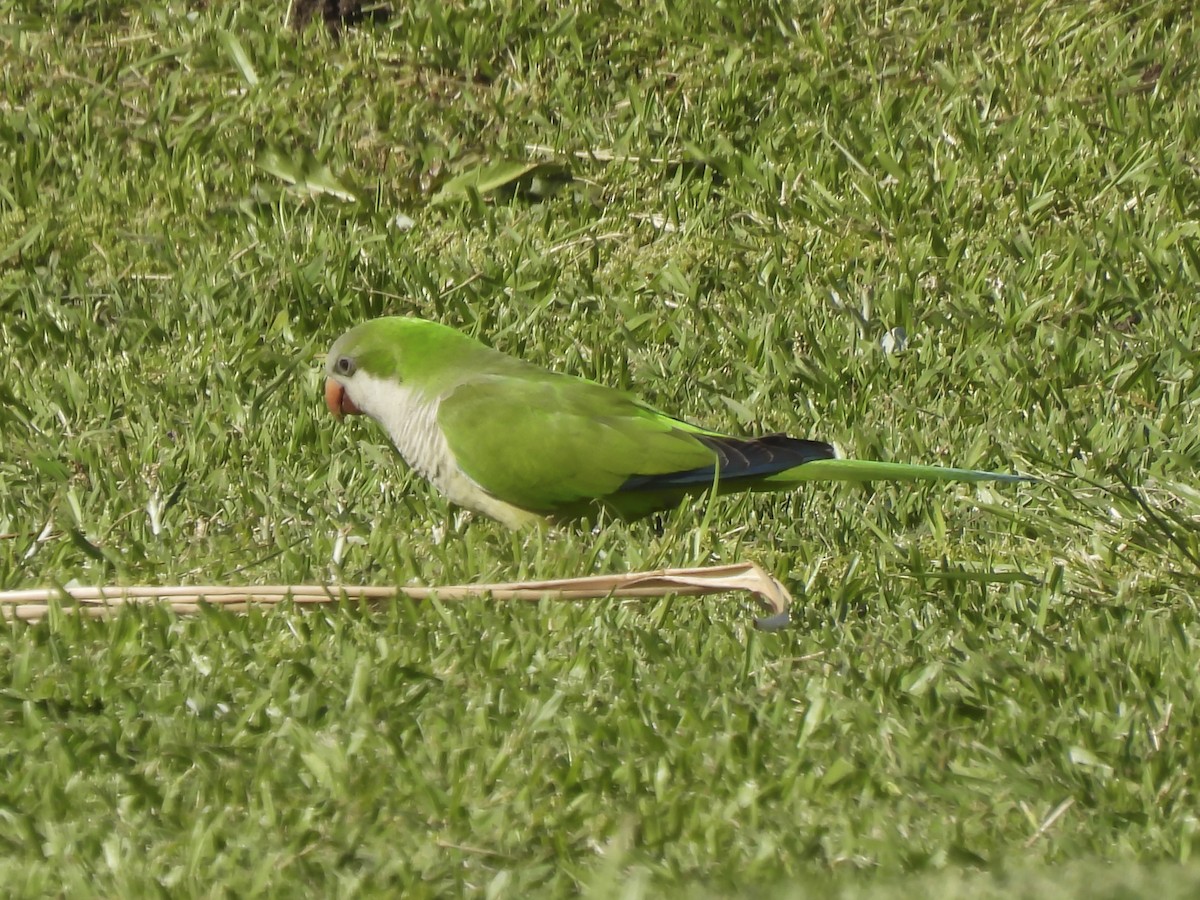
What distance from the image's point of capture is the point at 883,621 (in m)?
3.52

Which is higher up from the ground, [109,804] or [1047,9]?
[1047,9]

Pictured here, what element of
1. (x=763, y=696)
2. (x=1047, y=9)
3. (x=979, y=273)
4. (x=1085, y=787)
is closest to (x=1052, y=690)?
(x=1085, y=787)

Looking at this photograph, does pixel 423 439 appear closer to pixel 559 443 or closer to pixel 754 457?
pixel 559 443

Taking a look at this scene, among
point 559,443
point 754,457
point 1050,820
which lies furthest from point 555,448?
point 1050,820

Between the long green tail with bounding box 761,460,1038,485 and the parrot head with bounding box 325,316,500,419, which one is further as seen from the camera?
the parrot head with bounding box 325,316,500,419

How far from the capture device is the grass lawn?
2709 mm

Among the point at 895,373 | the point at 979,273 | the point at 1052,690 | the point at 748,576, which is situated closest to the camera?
the point at 1052,690

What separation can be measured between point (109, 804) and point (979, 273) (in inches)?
138

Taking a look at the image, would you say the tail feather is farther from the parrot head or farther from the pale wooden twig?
the pale wooden twig

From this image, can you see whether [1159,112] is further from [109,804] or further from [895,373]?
[109,804]

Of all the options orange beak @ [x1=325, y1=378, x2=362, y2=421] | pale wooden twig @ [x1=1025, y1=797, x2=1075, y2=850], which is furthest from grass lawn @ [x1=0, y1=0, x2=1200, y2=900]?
orange beak @ [x1=325, y1=378, x2=362, y2=421]

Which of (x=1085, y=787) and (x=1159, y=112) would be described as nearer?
(x=1085, y=787)

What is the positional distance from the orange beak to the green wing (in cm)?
45

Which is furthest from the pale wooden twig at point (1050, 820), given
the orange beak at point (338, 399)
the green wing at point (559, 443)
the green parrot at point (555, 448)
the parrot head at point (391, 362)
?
the orange beak at point (338, 399)
